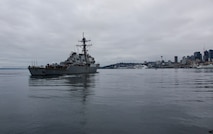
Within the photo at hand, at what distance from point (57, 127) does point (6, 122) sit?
2758 mm

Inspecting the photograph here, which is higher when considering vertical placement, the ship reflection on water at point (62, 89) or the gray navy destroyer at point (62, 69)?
the gray navy destroyer at point (62, 69)

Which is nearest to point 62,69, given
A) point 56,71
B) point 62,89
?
point 56,71

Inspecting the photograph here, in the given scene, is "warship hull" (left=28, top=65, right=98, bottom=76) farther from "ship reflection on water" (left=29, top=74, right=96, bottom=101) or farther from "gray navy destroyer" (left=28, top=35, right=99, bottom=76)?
"ship reflection on water" (left=29, top=74, right=96, bottom=101)

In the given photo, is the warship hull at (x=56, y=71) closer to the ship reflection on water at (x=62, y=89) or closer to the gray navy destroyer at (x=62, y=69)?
the gray navy destroyer at (x=62, y=69)

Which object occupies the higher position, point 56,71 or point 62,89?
point 56,71

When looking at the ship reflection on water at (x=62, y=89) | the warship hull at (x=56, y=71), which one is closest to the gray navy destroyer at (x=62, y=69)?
the warship hull at (x=56, y=71)

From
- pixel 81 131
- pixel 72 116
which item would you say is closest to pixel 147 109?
pixel 72 116

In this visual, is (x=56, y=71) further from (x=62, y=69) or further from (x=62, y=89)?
(x=62, y=89)

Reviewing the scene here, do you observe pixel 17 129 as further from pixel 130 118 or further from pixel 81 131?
pixel 130 118

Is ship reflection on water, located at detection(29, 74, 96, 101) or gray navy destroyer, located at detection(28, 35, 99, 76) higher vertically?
gray navy destroyer, located at detection(28, 35, 99, 76)

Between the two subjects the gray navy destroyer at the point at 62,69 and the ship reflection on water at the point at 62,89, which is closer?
the ship reflection on water at the point at 62,89

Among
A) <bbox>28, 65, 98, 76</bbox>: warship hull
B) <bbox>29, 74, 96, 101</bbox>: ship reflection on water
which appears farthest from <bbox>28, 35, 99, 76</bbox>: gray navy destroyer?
<bbox>29, 74, 96, 101</bbox>: ship reflection on water

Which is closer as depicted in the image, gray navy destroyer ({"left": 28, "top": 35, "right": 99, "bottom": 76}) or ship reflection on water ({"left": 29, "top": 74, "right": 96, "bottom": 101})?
ship reflection on water ({"left": 29, "top": 74, "right": 96, "bottom": 101})

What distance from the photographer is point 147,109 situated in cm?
1266
